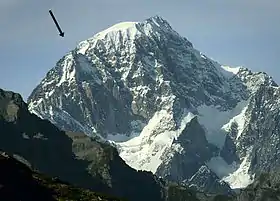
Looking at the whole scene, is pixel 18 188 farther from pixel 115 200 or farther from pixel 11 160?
pixel 115 200

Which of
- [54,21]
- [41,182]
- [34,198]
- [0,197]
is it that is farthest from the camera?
[41,182]

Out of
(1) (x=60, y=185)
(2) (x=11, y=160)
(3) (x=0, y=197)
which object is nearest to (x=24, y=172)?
(2) (x=11, y=160)

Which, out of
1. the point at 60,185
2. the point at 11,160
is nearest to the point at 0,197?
the point at 11,160

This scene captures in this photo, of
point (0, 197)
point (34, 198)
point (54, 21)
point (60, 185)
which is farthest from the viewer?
point (60, 185)

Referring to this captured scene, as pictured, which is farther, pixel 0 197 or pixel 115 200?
pixel 115 200

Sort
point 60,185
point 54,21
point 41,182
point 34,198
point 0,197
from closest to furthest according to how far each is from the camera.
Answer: point 54,21 → point 0,197 → point 34,198 → point 41,182 → point 60,185

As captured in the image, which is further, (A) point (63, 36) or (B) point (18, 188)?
(B) point (18, 188)

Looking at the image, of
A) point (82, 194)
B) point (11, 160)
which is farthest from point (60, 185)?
point (11, 160)

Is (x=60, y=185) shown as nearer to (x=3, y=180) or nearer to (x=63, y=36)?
(x=3, y=180)
